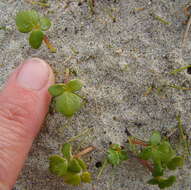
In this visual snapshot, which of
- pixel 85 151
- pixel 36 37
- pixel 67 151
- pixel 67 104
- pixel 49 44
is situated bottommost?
pixel 85 151

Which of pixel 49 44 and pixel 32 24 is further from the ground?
pixel 32 24

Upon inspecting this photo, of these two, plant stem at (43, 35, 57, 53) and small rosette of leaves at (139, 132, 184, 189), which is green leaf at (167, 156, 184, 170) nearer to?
small rosette of leaves at (139, 132, 184, 189)

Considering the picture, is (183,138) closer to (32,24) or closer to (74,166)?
(74,166)

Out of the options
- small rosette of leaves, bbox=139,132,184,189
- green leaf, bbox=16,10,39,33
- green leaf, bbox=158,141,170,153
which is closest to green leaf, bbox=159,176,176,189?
small rosette of leaves, bbox=139,132,184,189

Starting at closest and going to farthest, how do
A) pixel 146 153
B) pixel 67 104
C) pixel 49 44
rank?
pixel 67 104 < pixel 146 153 < pixel 49 44

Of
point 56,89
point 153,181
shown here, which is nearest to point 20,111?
point 56,89
